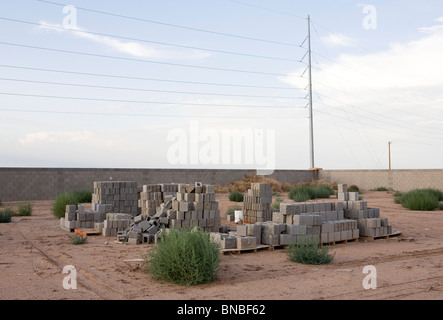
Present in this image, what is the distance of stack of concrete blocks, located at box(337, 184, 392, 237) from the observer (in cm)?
1533

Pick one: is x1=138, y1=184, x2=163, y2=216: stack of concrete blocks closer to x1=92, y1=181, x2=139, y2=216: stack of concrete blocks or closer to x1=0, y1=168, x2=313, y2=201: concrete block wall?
x1=92, y1=181, x2=139, y2=216: stack of concrete blocks

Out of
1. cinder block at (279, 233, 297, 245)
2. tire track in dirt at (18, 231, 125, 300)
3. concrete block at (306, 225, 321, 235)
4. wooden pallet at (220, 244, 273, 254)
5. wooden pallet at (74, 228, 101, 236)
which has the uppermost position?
concrete block at (306, 225, 321, 235)

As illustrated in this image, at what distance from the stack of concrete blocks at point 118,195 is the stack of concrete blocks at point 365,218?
964cm

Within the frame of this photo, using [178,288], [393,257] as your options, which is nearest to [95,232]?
[178,288]

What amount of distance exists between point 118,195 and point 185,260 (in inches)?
493

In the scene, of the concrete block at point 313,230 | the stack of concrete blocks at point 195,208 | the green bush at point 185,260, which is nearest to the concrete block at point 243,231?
the concrete block at point 313,230

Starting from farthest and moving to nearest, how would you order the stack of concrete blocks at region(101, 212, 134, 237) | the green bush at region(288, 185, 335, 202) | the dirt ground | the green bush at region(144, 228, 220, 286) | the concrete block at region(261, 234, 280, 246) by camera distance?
1. the green bush at region(288, 185, 335, 202)
2. the stack of concrete blocks at region(101, 212, 134, 237)
3. the concrete block at region(261, 234, 280, 246)
4. the green bush at region(144, 228, 220, 286)
5. the dirt ground

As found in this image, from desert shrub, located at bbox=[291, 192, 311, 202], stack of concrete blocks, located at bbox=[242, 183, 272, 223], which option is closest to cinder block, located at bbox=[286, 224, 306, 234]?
stack of concrete blocks, located at bbox=[242, 183, 272, 223]

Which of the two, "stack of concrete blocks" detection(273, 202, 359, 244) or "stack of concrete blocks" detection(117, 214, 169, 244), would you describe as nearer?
"stack of concrete blocks" detection(273, 202, 359, 244)

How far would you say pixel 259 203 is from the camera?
18.5 meters

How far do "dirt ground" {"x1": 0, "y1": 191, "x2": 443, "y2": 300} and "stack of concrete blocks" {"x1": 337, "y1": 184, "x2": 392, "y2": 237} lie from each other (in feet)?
1.27

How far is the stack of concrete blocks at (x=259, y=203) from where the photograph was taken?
60.4 feet

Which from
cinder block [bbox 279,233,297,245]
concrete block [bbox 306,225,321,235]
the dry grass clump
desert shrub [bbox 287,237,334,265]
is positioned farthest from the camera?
the dry grass clump
